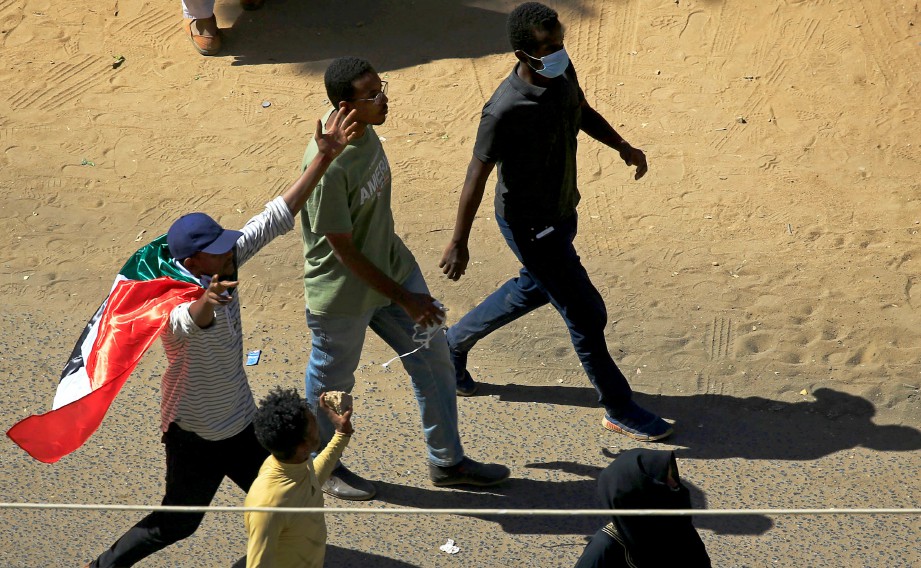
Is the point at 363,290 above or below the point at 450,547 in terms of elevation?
above

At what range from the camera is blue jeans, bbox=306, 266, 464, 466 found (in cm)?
448

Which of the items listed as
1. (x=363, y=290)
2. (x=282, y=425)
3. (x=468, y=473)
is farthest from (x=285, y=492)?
(x=468, y=473)

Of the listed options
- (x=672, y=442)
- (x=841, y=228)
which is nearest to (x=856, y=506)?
(x=672, y=442)

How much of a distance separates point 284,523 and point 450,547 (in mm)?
1389

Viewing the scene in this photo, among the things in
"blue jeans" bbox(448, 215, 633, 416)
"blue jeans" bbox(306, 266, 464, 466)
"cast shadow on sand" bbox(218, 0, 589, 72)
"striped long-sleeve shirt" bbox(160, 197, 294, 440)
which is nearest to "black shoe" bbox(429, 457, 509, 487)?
"blue jeans" bbox(306, 266, 464, 466)

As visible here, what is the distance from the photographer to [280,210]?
4.00 metres

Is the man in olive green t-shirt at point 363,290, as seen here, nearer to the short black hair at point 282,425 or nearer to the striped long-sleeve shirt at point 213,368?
the striped long-sleeve shirt at point 213,368

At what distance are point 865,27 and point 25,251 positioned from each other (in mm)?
6886

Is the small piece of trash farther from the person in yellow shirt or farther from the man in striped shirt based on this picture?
the person in yellow shirt

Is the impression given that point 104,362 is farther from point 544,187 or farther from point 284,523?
point 544,187

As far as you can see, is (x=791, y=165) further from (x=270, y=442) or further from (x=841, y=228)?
(x=270, y=442)

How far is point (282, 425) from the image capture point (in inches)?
132

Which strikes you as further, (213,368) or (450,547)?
(450,547)

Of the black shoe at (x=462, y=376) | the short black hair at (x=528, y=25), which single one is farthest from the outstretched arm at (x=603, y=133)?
the black shoe at (x=462, y=376)
